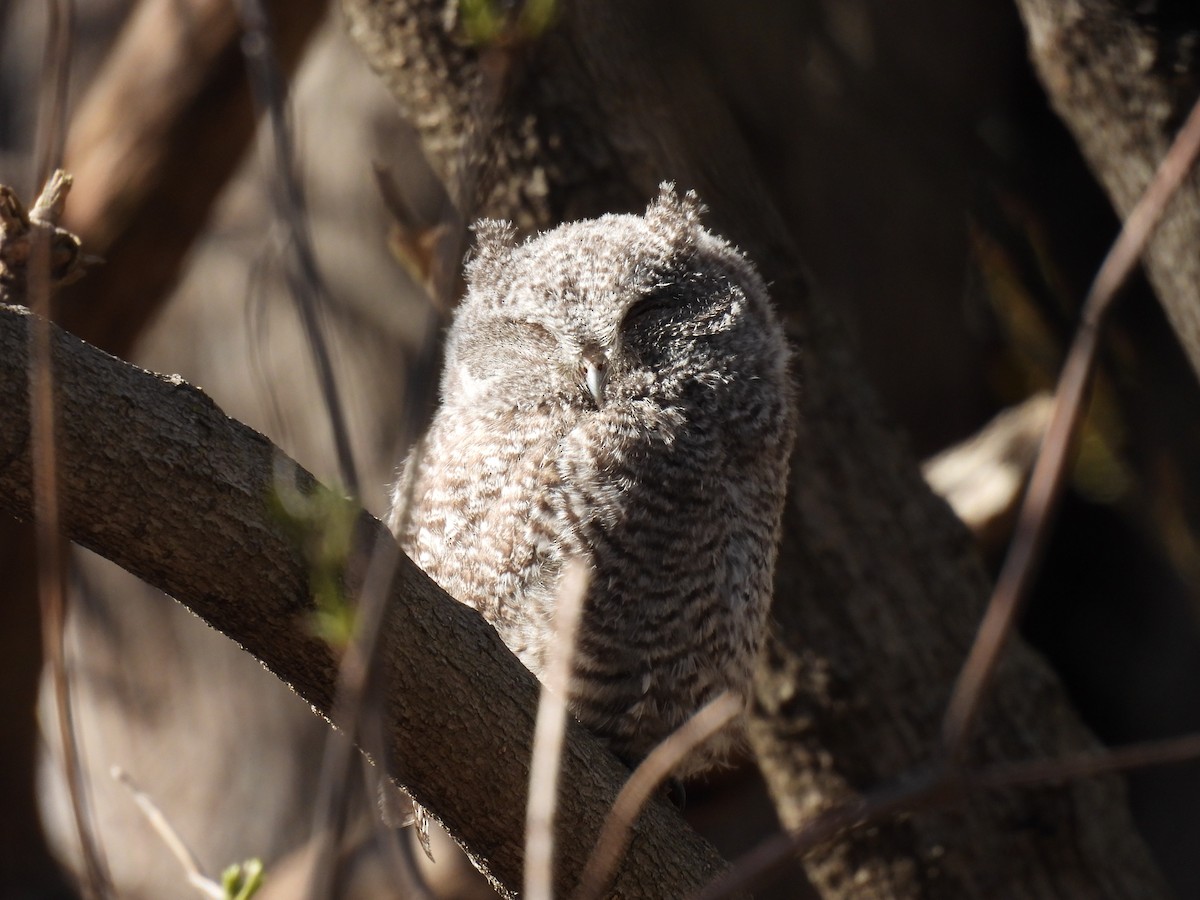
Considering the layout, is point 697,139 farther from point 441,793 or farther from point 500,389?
point 441,793

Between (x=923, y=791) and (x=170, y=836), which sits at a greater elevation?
(x=170, y=836)

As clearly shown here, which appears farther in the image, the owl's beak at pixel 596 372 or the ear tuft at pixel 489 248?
the ear tuft at pixel 489 248

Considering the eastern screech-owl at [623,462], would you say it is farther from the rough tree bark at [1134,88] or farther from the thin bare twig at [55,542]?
the thin bare twig at [55,542]

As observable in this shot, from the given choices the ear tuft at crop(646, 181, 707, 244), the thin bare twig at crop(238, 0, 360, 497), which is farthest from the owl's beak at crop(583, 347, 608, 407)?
the thin bare twig at crop(238, 0, 360, 497)

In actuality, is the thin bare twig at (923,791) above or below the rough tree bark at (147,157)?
below

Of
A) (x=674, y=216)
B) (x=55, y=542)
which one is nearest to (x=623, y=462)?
(x=674, y=216)

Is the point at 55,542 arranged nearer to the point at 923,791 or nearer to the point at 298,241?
the point at 298,241

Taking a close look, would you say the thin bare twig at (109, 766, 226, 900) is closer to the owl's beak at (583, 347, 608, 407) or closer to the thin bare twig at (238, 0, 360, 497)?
the thin bare twig at (238, 0, 360, 497)

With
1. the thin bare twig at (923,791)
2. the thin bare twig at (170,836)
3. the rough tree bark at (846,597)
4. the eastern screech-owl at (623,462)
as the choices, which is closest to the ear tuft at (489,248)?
the eastern screech-owl at (623,462)
